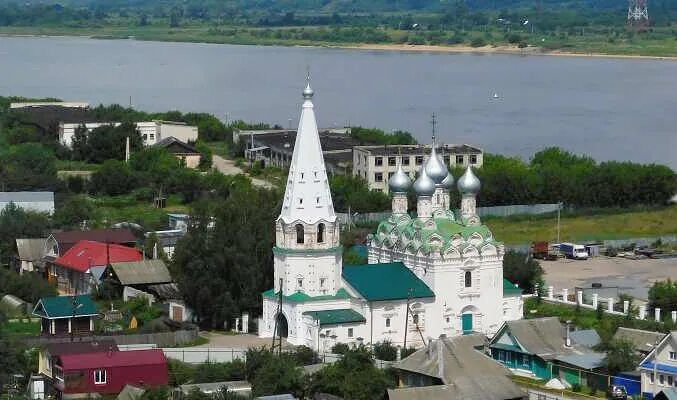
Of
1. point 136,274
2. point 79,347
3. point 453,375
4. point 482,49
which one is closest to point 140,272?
point 136,274

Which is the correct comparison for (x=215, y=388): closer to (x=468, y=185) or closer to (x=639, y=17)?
(x=468, y=185)

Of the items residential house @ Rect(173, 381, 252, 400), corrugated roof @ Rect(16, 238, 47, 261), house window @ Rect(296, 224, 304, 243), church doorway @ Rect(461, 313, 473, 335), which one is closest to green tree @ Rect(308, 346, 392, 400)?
residential house @ Rect(173, 381, 252, 400)

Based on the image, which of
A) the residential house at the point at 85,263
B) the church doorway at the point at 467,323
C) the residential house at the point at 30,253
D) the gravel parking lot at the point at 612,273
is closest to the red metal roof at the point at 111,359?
the church doorway at the point at 467,323

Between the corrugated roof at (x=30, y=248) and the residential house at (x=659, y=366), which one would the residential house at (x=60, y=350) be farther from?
the corrugated roof at (x=30, y=248)

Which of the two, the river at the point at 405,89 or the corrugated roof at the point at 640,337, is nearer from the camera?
the corrugated roof at the point at 640,337

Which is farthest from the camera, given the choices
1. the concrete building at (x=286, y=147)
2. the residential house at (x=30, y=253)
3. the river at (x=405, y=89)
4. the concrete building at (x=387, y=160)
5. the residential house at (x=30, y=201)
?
the river at (x=405, y=89)

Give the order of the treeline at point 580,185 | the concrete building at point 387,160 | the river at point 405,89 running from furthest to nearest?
the river at point 405,89, the concrete building at point 387,160, the treeline at point 580,185

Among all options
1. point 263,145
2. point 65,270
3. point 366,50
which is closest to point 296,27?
point 366,50
